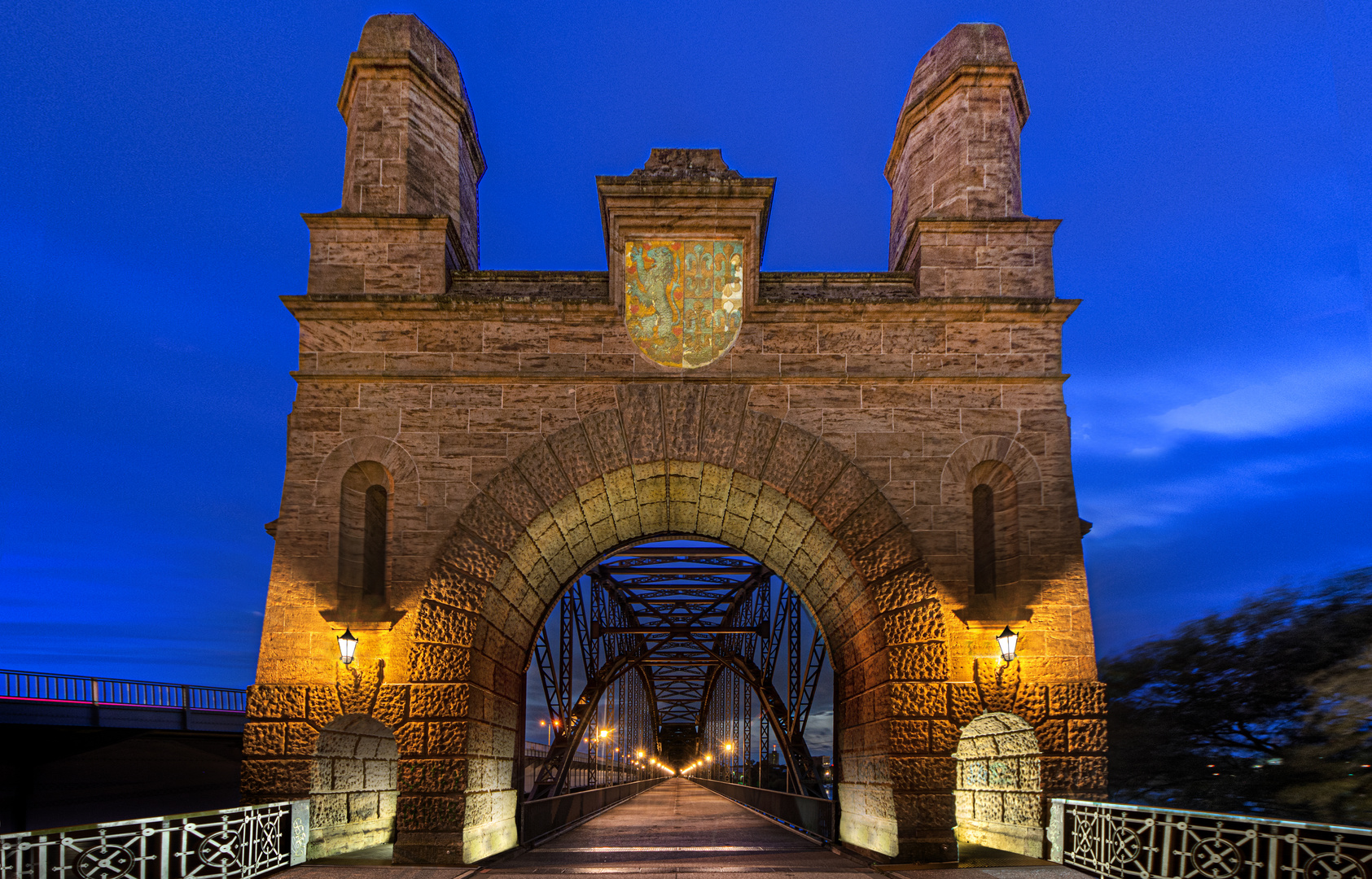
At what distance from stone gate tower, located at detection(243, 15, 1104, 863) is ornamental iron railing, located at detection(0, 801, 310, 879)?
0.78 meters

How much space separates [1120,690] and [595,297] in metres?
11.4

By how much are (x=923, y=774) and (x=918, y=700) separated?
88 centimetres

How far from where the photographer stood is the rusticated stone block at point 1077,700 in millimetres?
11297

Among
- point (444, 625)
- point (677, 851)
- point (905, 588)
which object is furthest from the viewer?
point (677, 851)

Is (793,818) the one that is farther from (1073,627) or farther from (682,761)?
(682,761)

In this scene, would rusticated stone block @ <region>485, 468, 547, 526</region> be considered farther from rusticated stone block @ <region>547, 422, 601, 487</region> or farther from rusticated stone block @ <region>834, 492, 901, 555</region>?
rusticated stone block @ <region>834, 492, 901, 555</region>

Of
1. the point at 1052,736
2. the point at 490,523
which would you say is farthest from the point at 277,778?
the point at 1052,736

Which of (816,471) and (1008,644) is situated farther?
(816,471)

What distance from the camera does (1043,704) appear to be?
11.4 metres

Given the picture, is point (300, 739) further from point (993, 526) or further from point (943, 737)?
point (993, 526)

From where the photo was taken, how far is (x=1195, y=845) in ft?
26.5

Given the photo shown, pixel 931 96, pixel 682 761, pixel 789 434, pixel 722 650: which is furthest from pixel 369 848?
pixel 682 761

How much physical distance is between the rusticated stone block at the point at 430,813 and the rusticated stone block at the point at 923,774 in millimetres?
5390

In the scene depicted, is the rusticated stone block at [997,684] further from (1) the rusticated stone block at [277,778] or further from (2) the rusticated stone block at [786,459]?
(1) the rusticated stone block at [277,778]
